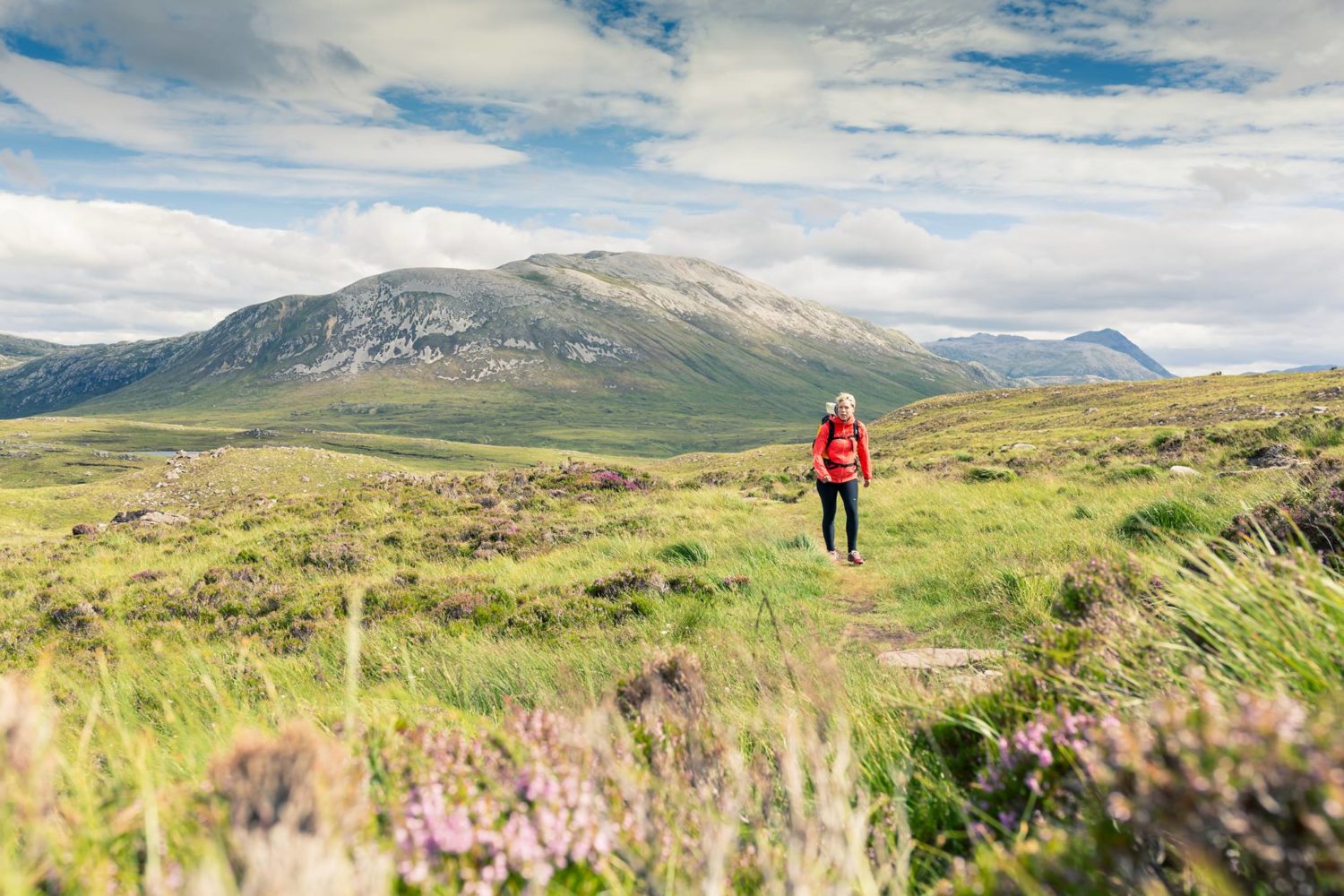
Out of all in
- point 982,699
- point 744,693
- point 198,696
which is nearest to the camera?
point 982,699

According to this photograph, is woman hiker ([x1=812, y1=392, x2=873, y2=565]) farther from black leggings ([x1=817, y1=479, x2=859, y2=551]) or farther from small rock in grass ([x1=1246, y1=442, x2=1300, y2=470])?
small rock in grass ([x1=1246, y1=442, x2=1300, y2=470])

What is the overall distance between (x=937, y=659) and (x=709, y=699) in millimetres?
2822

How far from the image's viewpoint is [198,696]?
6543 mm

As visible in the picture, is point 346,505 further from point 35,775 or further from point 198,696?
point 35,775

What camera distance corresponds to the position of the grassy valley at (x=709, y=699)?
160 centimetres

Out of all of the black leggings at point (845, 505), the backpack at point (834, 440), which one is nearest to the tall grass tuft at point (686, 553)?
the black leggings at point (845, 505)

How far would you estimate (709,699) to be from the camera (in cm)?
421

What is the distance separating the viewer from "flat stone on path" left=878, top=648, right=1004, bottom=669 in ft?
18.7

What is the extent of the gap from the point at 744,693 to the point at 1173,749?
12.9ft

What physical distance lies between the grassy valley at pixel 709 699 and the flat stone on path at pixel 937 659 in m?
0.08

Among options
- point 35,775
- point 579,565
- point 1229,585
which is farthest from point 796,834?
point 579,565

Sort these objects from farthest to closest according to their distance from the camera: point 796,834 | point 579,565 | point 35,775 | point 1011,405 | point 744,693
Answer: point 1011,405
point 579,565
point 744,693
point 796,834
point 35,775

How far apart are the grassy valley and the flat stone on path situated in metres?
0.08

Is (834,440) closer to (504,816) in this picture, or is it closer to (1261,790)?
(504,816)
